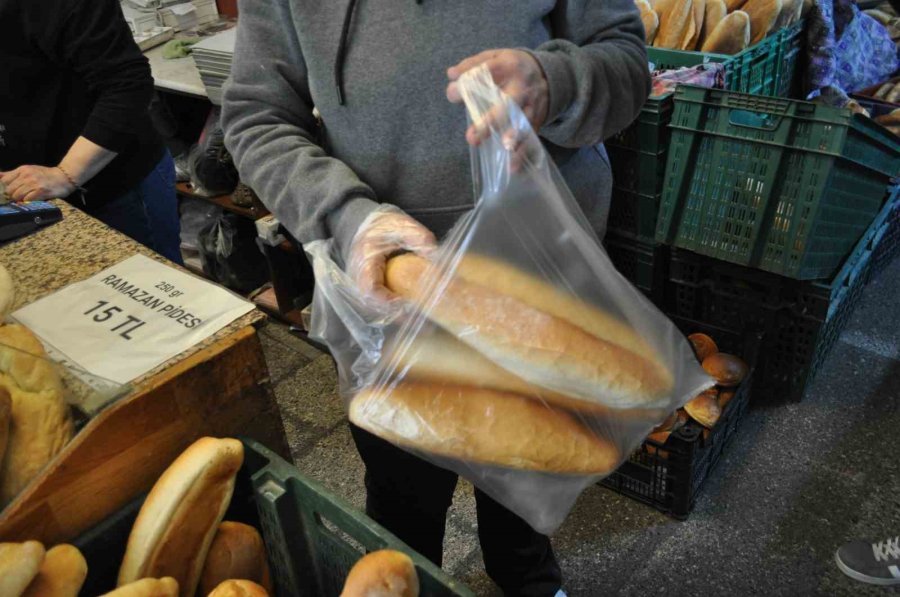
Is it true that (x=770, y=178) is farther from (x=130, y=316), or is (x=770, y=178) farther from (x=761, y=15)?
(x=130, y=316)

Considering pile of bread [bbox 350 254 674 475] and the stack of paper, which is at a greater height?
pile of bread [bbox 350 254 674 475]

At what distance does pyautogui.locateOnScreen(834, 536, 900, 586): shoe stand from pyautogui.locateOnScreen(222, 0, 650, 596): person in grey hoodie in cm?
110

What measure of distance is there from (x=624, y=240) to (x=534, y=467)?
1.51 metres

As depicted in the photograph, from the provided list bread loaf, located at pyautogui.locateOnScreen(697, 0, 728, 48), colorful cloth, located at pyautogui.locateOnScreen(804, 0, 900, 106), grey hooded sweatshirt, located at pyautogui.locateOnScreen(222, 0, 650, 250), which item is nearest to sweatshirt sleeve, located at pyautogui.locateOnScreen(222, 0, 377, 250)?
grey hooded sweatshirt, located at pyautogui.locateOnScreen(222, 0, 650, 250)

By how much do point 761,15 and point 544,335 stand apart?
6.42 feet

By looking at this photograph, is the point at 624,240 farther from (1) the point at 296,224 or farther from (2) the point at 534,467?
(2) the point at 534,467

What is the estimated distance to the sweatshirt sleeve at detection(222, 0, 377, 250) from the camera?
980 mm

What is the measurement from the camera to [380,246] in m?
0.84

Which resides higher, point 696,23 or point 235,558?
point 696,23

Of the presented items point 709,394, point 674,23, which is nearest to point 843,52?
point 674,23

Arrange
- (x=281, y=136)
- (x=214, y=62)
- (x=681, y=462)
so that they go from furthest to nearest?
1. (x=214, y=62)
2. (x=681, y=462)
3. (x=281, y=136)

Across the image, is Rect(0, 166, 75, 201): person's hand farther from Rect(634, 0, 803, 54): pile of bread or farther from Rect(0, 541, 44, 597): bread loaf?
Rect(634, 0, 803, 54): pile of bread

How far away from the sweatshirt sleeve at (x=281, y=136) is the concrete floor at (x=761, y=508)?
1.11 meters

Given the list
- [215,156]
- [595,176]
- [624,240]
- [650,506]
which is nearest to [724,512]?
[650,506]
